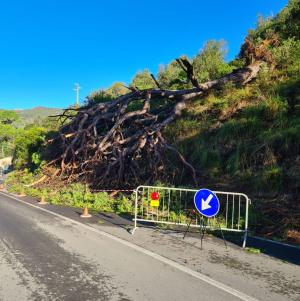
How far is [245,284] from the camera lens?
6.09 meters

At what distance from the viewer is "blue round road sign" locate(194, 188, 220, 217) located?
881cm

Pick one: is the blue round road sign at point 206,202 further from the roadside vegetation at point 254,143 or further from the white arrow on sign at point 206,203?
the roadside vegetation at point 254,143

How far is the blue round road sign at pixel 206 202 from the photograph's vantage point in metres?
8.81

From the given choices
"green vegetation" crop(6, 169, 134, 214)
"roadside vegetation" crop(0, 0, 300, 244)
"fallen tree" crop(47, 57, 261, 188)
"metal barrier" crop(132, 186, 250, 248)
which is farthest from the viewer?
"fallen tree" crop(47, 57, 261, 188)

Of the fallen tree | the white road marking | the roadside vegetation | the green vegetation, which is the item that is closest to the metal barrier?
the roadside vegetation

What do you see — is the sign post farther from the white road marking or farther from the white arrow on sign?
the white road marking

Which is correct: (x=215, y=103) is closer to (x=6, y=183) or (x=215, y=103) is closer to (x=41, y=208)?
(x=41, y=208)

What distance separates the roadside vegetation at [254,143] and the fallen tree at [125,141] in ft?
→ 1.81

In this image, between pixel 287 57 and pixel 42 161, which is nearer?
pixel 287 57

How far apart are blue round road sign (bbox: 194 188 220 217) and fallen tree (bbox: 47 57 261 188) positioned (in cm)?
510

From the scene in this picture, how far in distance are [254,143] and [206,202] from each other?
5.97 meters

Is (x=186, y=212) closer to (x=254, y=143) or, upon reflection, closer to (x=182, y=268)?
(x=254, y=143)

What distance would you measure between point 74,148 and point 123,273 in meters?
15.0

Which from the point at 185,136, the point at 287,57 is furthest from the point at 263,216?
the point at 287,57
